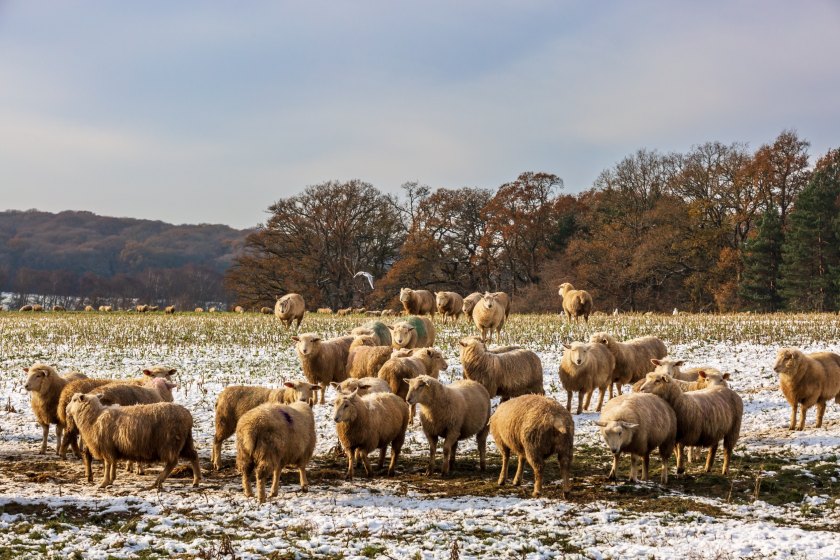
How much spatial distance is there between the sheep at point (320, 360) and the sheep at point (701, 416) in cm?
743

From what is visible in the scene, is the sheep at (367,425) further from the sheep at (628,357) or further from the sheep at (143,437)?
the sheep at (628,357)

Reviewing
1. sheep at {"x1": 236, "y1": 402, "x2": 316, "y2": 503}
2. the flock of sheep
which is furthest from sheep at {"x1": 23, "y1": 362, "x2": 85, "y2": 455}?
sheep at {"x1": 236, "y1": 402, "x2": 316, "y2": 503}

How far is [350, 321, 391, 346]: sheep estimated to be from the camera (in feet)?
62.8

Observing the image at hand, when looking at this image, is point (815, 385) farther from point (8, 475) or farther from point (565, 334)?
point (8, 475)

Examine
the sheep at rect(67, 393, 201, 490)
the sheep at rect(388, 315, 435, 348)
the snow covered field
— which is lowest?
the snow covered field

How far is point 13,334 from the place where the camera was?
26391mm

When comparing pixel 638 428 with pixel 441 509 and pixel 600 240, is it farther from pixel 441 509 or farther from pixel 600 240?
pixel 600 240

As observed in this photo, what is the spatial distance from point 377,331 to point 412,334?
1169 millimetres

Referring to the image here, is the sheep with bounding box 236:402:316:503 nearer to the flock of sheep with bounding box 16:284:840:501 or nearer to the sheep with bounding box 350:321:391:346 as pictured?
the flock of sheep with bounding box 16:284:840:501

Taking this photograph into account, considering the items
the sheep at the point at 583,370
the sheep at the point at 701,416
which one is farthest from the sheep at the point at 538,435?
the sheep at the point at 583,370

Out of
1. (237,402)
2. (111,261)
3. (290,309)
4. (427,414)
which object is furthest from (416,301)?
(111,261)

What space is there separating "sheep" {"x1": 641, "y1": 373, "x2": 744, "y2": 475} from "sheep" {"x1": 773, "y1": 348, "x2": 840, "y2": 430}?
2718 millimetres

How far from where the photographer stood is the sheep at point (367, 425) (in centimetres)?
1062

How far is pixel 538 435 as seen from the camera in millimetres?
9930
